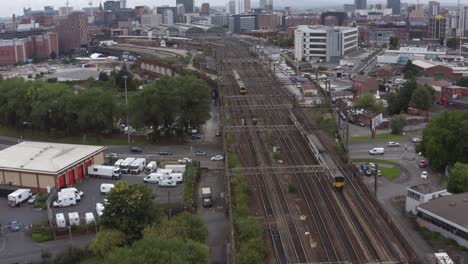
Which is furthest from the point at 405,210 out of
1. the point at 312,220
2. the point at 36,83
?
the point at 36,83

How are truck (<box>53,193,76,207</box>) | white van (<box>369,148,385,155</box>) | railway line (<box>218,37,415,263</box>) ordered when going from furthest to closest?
white van (<box>369,148,385,155</box>) < truck (<box>53,193,76,207</box>) < railway line (<box>218,37,415,263</box>)

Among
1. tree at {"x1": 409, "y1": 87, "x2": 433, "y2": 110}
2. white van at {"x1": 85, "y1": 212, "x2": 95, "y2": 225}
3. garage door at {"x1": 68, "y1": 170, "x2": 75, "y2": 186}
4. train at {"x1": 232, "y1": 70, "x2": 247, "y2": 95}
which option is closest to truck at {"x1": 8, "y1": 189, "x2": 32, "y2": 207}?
garage door at {"x1": 68, "y1": 170, "x2": 75, "y2": 186}

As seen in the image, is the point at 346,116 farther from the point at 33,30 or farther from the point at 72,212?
the point at 33,30

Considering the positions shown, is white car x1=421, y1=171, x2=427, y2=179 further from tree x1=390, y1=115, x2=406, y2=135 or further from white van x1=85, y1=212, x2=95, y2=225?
white van x1=85, y1=212, x2=95, y2=225

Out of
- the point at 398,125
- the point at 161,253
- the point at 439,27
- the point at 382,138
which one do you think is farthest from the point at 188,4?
the point at 161,253

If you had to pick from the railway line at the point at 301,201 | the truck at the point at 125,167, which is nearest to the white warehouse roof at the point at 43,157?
the truck at the point at 125,167

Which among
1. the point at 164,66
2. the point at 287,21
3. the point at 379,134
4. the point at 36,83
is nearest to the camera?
the point at 379,134

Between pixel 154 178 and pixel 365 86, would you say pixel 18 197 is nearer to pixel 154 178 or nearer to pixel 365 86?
pixel 154 178
